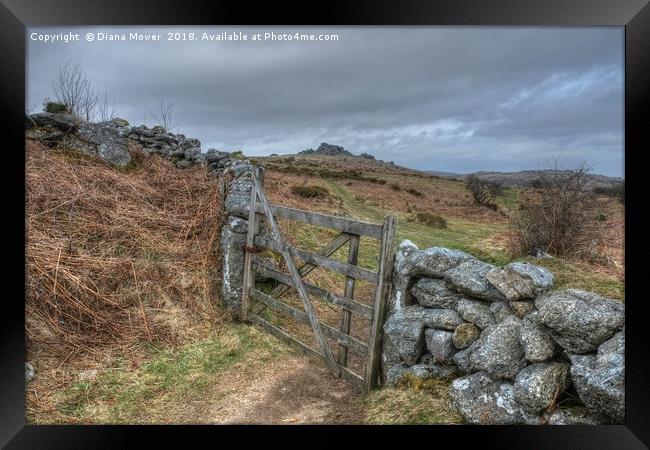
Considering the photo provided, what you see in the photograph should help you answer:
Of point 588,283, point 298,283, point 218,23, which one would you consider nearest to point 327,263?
point 298,283

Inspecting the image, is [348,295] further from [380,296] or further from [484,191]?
[484,191]

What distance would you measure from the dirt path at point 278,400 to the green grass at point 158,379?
0.80 ft

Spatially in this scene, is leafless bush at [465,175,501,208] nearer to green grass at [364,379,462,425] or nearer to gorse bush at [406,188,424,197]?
gorse bush at [406,188,424,197]

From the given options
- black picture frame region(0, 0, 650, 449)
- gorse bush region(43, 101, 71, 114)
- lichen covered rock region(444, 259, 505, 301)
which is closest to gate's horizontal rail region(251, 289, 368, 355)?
black picture frame region(0, 0, 650, 449)

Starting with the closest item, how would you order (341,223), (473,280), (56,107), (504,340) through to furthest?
1. (504,340)
2. (473,280)
3. (341,223)
4. (56,107)

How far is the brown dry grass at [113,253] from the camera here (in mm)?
Result: 6633

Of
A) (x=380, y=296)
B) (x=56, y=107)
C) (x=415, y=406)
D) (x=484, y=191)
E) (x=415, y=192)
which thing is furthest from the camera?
(x=415, y=192)

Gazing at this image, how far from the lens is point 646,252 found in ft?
15.5

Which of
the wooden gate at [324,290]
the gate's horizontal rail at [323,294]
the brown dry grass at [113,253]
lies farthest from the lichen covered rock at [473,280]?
the brown dry grass at [113,253]

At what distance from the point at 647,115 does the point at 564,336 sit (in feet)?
8.55

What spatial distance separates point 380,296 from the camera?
17.3 ft

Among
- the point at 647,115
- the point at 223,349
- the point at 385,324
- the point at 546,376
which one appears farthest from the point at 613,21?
the point at 223,349

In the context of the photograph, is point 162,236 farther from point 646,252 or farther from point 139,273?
point 646,252

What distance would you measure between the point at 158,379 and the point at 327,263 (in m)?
2.78
